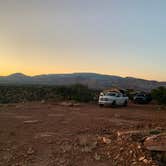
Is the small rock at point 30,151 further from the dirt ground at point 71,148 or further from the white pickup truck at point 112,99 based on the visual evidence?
the white pickup truck at point 112,99

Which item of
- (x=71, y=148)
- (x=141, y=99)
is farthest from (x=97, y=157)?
(x=141, y=99)

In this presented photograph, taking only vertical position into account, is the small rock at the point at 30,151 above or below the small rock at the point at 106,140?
below

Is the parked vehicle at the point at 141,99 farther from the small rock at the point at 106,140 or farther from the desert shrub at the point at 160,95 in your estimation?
the small rock at the point at 106,140

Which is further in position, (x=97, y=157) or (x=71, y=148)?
(x=71, y=148)

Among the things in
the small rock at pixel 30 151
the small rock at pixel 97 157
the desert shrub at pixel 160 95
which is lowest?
the small rock at pixel 30 151

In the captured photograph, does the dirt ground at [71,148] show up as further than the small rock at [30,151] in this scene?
No

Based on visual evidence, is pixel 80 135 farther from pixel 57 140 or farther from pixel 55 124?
pixel 55 124

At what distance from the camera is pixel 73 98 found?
143 ft

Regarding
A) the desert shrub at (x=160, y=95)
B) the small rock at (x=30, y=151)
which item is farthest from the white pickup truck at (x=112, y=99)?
the small rock at (x=30, y=151)

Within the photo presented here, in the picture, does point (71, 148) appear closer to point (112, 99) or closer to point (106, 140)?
point (106, 140)

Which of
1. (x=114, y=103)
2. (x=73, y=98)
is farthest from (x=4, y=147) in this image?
(x=73, y=98)

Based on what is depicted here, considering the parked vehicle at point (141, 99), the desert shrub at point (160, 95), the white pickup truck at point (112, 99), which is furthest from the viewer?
the parked vehicle at point (141, 99)

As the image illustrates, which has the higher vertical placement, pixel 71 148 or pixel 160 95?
pixel 160 95

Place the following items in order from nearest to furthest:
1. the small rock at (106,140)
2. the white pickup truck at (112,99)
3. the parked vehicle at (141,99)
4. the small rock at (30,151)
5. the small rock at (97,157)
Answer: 1. the small rock at (97,157)
2. the small rock at (30,151)
3. the small rock at (106,140)
4. the white pickup truck at (112,99)
5. the parked vehicle at (141,99)
